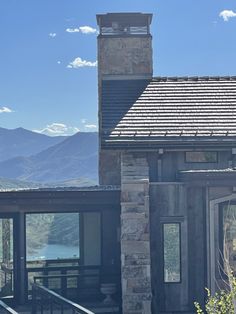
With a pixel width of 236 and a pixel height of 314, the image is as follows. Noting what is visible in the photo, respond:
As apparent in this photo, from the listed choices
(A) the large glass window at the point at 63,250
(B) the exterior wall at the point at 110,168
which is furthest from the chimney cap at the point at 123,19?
(A) the large glass window at the point at 63,250

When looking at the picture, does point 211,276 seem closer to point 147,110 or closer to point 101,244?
point 101,244

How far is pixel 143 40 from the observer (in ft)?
64.7

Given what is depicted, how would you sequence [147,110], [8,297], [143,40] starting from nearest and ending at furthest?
[8,297], [147,110], [143,40]

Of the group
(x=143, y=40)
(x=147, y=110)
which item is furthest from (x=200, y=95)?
(x=143, y=40)

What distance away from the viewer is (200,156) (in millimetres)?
14859

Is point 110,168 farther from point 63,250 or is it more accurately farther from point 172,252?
point 172,252

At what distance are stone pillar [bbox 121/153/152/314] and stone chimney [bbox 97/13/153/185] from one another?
5819mm

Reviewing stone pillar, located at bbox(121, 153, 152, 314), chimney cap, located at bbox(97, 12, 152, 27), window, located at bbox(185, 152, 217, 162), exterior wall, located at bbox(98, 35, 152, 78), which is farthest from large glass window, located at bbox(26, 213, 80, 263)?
chimney cap, located at bbox(97, 12, 152, 27)

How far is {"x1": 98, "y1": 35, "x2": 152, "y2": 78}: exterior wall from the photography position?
63.5 feet

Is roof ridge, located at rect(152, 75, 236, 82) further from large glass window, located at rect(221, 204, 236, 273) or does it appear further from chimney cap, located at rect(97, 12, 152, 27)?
large glass window, located at rect(221, 204, 236, 273)

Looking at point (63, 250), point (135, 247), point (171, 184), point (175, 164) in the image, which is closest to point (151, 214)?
point (171, 184)

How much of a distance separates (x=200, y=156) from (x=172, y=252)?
2813 mm

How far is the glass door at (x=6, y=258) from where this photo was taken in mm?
14172

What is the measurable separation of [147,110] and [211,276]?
5746 millimetres
